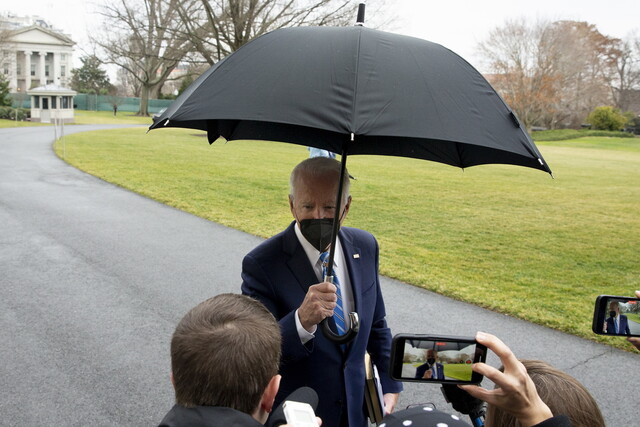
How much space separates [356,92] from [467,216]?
1129 cm

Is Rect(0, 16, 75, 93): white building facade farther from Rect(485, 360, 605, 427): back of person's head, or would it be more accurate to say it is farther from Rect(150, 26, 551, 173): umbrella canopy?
Rect(485, 360, 605, 427): back of person's head

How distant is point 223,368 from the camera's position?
5.04ft

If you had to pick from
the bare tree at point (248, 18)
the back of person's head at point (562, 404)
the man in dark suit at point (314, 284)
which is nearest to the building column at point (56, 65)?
the bare tree at point (248, 18)

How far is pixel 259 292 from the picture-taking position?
8.01ft

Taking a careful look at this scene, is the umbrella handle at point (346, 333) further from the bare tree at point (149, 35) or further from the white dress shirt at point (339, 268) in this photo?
the bare tree at point (149, 35)

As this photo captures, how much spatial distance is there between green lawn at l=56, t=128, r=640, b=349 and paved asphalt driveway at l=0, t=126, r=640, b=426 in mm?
644

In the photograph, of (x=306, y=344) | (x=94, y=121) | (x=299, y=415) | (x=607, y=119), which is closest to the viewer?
(x=299, y=415)

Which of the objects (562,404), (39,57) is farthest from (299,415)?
(39,57)

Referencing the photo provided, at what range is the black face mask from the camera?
8.04 feet

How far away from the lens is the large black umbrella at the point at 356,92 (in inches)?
83.4

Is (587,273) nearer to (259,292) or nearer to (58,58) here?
(259,292)

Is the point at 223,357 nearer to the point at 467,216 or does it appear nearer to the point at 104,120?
the point at 467,216

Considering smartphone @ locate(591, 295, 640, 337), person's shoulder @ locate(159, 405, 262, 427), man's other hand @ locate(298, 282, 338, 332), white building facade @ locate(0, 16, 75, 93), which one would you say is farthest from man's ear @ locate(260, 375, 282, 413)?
white building facade @ locate(0, 16, 75, 93)

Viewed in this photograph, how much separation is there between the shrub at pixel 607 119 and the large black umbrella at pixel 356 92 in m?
72.5
